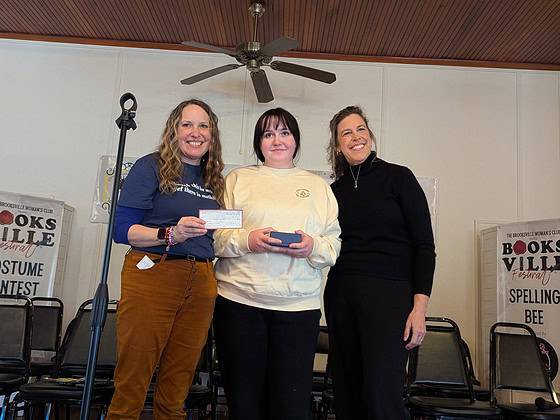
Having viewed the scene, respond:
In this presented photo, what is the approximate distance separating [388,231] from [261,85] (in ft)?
8.62

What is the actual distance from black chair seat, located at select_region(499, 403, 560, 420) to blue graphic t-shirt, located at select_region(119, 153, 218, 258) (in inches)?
72.7

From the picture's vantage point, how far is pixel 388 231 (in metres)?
1.84

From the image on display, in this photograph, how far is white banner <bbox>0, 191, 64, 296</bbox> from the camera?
13.0ft

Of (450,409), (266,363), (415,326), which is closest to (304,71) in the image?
(450,409)

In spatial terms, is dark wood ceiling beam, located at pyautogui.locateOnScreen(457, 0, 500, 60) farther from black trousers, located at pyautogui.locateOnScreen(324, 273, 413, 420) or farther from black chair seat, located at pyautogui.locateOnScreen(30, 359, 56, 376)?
black chair seat, located at pyautogui.locateOnScreen(30, 359, 56, 376)

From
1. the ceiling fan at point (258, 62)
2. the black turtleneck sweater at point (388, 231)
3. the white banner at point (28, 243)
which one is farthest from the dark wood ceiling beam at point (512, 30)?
the white banner at point (28, 243)

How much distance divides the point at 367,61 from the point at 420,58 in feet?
1.64

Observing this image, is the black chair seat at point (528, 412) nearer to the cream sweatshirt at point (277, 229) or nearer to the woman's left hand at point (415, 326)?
the woman's left hand at point (415, 326)

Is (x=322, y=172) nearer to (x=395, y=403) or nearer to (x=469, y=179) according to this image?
(x=469, y=179)

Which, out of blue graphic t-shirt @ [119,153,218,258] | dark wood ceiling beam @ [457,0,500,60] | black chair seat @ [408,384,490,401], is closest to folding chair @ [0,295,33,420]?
blue graphic t-shirt @ [119,153,218,258]

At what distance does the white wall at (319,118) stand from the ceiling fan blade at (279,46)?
42.3 inches

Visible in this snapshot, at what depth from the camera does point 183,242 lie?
1.77 meters

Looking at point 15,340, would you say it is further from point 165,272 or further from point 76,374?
point 165,272

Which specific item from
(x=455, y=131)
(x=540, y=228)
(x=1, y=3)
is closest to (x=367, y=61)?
(x=455, y=131)
